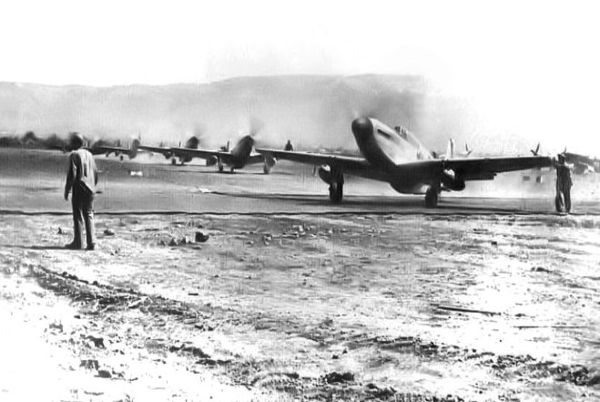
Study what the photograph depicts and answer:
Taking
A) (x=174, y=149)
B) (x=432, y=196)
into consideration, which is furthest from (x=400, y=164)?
(x=174, y=149)

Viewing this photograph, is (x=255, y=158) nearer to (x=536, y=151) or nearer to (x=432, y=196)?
(x=432, y=196)

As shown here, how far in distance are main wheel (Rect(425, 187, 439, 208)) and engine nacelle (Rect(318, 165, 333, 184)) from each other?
0.43 metres

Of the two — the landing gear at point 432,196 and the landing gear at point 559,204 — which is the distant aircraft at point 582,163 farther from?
the landing gear at point 432,196

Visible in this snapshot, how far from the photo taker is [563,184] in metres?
2.46

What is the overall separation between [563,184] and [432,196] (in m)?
0.50

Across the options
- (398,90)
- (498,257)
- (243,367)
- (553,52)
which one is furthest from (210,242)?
(553,52)

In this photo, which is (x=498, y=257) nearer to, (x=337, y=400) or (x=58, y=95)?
(x=337, y=400)

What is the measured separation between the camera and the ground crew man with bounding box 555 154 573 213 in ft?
7.88

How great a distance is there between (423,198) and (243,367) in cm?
104

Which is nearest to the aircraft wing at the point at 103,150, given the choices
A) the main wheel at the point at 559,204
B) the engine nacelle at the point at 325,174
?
the engine nacelle at the point at 325,174

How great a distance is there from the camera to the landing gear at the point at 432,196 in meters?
2.52

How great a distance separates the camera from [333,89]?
2291mm

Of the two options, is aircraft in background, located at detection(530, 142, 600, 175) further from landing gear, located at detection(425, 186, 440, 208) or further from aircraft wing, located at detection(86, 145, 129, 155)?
aircraft wing, located at detection(86, 145, 129, 155)

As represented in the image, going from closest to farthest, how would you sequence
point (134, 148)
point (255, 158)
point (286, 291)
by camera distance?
point (286, 291)
point (134, 148)
point (255, 158)
